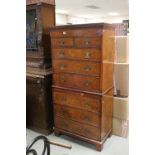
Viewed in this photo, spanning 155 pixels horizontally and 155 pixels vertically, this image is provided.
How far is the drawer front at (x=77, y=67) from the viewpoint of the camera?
7.73 feet

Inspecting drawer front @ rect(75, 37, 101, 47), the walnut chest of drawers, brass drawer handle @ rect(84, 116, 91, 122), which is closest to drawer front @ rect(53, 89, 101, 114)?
the walnut chest of drawers

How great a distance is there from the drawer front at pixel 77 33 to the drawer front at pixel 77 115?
927 millimetres

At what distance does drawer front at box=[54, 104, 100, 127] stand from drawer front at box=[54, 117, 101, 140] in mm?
56

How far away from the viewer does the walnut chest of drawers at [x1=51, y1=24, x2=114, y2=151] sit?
233cm

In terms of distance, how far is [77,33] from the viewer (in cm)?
240

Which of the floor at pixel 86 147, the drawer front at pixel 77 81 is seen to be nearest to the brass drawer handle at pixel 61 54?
the drawer front at pixel 77 81

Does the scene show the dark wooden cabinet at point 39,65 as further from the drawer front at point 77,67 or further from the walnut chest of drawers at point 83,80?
the drawer front at point 77,67

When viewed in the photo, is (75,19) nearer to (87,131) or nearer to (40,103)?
(40,103)

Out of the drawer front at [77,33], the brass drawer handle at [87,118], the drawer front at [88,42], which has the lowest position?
the brass drawer handle at [87,118]

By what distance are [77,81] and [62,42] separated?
1.75ft

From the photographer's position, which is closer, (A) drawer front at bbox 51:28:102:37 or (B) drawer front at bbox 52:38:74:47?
(A) drawer front at bbox 51:28:102:37

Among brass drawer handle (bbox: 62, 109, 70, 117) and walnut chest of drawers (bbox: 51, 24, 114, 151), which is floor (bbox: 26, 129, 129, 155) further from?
brass drawer handle (bbox: 62, 109, 70, 117)
